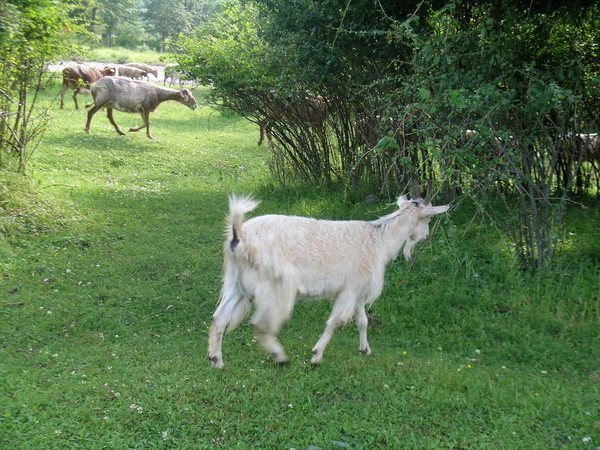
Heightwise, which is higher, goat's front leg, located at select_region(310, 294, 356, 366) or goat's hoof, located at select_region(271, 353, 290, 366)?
goat's front leg, located at select_region(310, 294, 356, 366)

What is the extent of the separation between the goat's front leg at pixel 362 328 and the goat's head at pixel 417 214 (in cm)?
78

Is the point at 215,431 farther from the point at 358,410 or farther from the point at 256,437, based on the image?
the point at 358,410

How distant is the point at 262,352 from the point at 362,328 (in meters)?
0.91

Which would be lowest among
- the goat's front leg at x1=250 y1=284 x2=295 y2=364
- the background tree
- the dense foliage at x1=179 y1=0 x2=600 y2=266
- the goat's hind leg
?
the goat's hind leg

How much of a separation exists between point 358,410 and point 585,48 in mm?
4847

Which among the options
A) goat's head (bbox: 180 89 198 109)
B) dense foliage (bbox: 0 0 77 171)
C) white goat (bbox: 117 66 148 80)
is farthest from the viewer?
white goat (bbox: 117 66 148 80)

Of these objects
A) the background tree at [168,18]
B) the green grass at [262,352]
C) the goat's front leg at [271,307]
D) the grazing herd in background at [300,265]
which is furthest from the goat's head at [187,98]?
the background tree at [168,18]

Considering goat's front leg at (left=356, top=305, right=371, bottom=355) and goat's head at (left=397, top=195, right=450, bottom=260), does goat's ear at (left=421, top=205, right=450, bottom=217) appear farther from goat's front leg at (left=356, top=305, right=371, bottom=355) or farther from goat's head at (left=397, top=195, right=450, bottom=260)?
goat's front leg at (left=356, top=305, right=371, bottom=355)

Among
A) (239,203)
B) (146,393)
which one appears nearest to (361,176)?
(239,203)

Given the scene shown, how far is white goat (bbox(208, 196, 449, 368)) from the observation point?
4.43 metres

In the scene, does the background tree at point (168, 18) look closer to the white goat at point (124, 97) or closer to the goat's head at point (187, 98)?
the goat's head at point (187, 98)

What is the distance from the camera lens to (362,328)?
5086mm

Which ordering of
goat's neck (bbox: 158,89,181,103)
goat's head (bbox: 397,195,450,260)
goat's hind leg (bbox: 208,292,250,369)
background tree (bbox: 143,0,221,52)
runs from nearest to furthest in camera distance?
goat's hind leg (bbox: 208,292,250,369)
goat's head (bbox: 397,195,450,260)
goat's neck (bbox: 158,89,181,103)
background tree (bbox: 143,0,221,52)

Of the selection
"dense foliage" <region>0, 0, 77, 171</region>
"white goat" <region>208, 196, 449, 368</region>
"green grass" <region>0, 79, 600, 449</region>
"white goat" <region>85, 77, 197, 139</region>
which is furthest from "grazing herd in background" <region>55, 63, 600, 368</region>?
"white goat" <region>85, 77, 197, 139</region>
